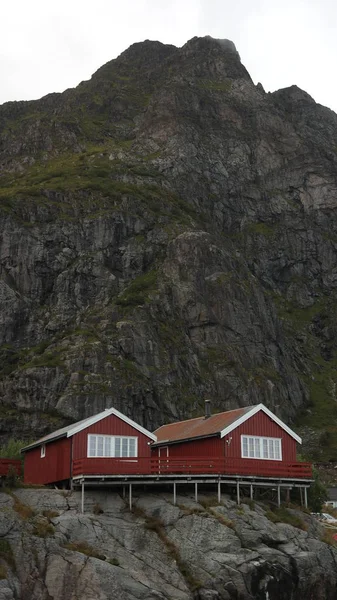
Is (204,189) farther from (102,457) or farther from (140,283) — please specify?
(102,457)

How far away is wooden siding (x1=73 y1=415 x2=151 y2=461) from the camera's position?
4778 centimetres

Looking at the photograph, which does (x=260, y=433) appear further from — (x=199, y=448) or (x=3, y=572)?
(x=3, y=572)

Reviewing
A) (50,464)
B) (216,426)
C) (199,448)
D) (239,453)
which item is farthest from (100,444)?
(239,453)

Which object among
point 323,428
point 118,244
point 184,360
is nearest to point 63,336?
point 184,360

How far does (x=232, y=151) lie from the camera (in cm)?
18225

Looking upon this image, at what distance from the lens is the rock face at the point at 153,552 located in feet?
119

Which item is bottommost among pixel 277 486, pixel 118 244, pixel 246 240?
pixel 277 486

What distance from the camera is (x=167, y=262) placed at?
13200 cm

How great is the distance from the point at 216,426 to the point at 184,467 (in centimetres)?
639

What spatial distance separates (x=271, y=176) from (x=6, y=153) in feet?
226

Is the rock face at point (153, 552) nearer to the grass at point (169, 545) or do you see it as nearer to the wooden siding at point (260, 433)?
the grass at point (169, 545)

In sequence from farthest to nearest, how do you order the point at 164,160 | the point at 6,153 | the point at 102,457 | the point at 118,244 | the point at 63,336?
the point at 6,153 → the point at 164,160 → the point at 118,244 → the point at 63,336 → the point at 102,457

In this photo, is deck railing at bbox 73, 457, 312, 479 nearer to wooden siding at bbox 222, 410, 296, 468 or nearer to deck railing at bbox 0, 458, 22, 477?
wooden siding at bbox 222, 410, 296, 468

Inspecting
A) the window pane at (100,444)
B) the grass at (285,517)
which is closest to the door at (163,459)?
the window pane at (100,444)
